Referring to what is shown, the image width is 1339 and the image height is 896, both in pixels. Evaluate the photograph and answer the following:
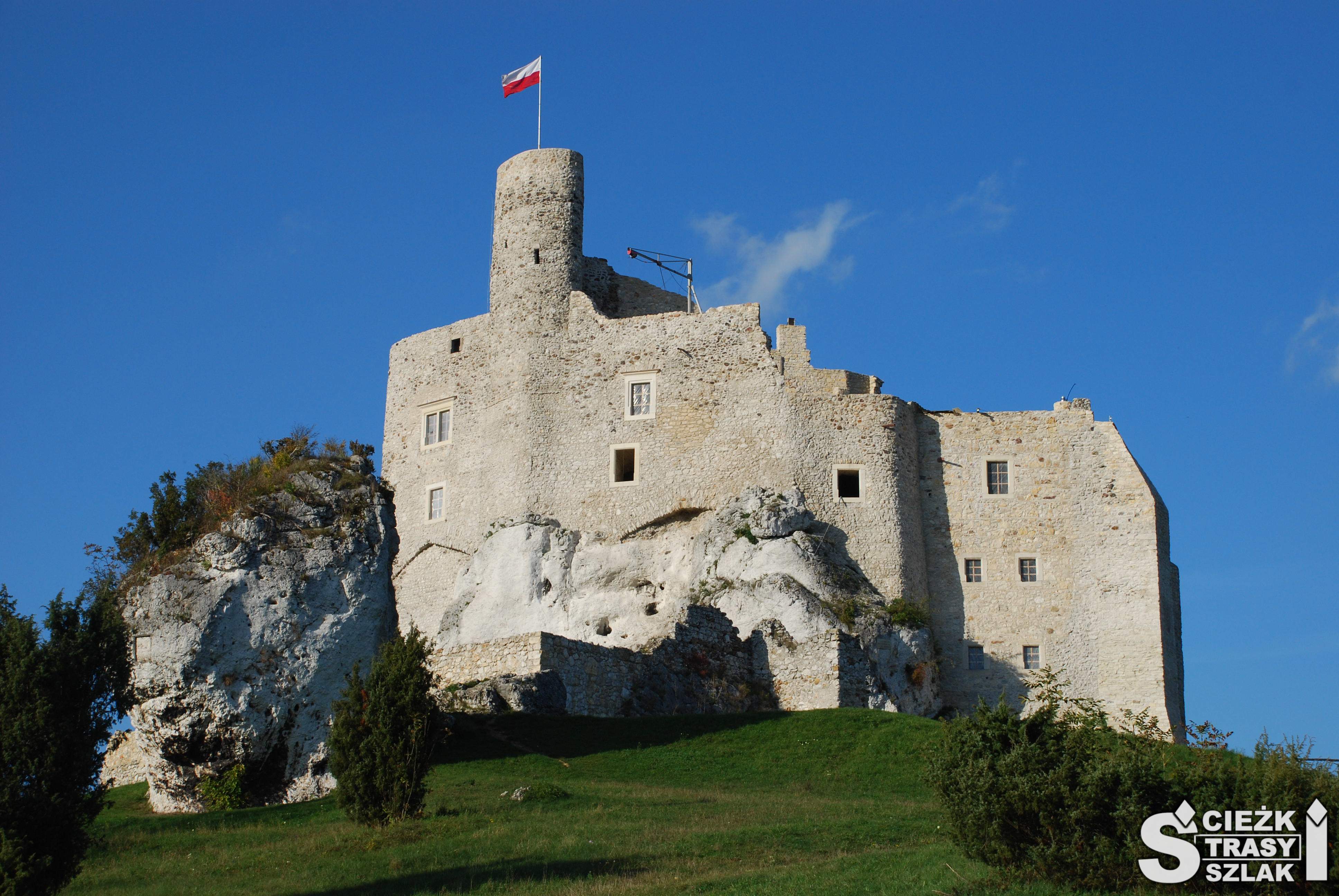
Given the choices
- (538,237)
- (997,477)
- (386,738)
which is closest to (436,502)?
(538,237)

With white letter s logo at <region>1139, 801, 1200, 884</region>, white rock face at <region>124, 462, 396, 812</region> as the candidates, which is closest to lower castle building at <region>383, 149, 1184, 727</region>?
white rock face at <region>124, 462, 396, 812</region>

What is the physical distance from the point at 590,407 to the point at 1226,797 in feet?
97.6

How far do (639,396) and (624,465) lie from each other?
218 centimetres

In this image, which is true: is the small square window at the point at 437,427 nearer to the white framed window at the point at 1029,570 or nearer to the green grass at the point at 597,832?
the white framed window at the point at 1029,570

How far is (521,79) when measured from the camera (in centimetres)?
4834

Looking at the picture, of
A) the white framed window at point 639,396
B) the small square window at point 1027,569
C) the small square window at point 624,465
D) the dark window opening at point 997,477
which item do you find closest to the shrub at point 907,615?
the small square window at point 1027,569

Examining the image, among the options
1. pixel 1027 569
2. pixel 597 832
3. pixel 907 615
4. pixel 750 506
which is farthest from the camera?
pixel 1027 569

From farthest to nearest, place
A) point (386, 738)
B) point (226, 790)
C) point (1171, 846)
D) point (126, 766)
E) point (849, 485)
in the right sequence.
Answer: point (849, 485) < point (126, 766) < point (226, 790) < point (386, 738) < point (1171, 846)

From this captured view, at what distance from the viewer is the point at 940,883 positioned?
17.8 meters

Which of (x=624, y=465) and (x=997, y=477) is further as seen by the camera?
(x=624, y=465)

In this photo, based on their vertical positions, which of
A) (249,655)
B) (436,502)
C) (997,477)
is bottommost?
(249,655)

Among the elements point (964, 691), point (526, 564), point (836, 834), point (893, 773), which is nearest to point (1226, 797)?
point (836, 834)

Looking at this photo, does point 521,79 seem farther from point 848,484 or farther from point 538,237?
point 848,484

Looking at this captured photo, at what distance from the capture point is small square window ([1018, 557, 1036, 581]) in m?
42.5
